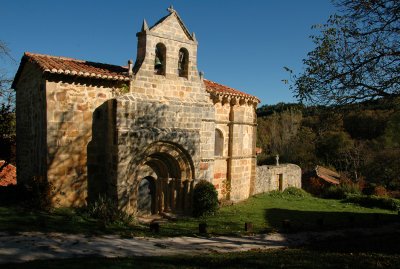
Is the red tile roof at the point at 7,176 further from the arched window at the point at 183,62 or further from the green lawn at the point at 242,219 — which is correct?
the arched window at the point at 183,62

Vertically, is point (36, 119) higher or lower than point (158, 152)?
higher

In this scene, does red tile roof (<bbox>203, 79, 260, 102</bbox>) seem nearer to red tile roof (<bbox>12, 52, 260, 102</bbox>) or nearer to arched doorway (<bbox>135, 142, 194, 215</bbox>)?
arched doorway (<bbox>135, 142, 194, 215</bbox>)

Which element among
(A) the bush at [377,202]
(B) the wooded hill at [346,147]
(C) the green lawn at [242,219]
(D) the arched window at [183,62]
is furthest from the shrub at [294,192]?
(D) the arched window at [183,62]

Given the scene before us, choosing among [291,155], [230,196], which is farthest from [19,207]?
[291,155]

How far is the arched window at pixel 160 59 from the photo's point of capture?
15.6 meters

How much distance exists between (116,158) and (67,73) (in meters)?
3.71

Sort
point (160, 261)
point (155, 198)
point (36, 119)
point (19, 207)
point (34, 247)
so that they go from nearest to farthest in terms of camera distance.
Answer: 1. point (160, 261)
2. point (34, 247)
3. point (19, 207)
4. point (36, 119)
5. point (155, 198)

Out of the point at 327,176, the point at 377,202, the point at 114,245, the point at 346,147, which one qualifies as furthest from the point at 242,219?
the point at 346,147

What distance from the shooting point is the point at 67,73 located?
43.9ft

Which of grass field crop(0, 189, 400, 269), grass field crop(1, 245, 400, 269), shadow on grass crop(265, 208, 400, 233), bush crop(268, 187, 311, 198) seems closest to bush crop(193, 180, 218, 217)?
grass field crop(0, 189, 400, 269)

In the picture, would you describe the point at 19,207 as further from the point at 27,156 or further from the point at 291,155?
the point at 291,155

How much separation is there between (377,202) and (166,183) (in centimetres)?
1511

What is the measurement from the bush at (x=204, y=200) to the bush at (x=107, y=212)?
3.39m

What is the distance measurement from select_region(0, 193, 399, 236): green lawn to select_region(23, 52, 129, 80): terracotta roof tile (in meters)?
5.28
